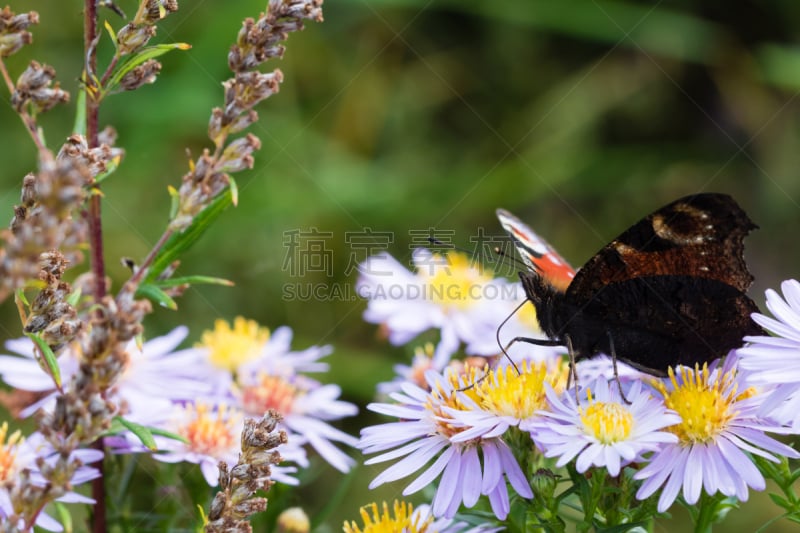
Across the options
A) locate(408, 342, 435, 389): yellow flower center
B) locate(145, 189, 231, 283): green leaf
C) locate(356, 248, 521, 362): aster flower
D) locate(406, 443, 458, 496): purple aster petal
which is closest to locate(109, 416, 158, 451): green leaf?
locate(145, 189, 231, 283): green leaf

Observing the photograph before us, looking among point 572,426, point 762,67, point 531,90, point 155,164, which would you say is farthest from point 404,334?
point 762,67

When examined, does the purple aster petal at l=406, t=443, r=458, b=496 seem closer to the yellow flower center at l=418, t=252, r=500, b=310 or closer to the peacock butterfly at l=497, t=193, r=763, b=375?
the peacock butterfly at l=497, t=193, r=763, b=375

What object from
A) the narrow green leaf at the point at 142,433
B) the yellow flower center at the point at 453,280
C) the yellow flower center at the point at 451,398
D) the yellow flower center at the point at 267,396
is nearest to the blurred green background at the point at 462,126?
the yellow flower center at the point at 453,280

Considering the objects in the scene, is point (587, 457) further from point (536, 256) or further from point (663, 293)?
point (536, 256)

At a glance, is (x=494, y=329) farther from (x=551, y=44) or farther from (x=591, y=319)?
(x=551, y=44)

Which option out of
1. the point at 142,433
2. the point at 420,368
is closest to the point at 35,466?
the point at 142,433

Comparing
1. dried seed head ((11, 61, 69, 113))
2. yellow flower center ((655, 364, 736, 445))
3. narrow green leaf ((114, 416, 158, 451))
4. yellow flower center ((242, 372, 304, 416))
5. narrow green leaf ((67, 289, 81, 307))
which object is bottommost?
narrow green leaf ((114, 416, 158, 451))

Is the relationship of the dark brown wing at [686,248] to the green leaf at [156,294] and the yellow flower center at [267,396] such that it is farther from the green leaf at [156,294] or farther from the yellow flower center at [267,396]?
the green leaf at [156,294]
